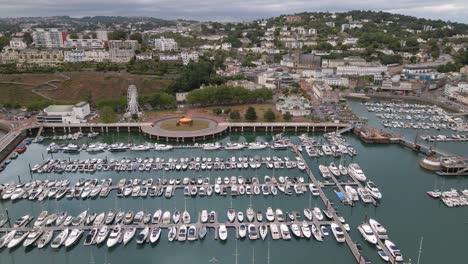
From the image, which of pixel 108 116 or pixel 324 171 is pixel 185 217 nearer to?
pixel 324 171

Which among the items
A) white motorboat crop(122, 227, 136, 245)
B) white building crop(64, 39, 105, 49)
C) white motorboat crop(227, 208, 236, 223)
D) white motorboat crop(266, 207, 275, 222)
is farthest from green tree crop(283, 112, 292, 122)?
white building crop(64, 39, 105, 49)

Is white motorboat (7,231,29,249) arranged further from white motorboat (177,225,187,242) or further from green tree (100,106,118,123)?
green tree (100,106,118,123)

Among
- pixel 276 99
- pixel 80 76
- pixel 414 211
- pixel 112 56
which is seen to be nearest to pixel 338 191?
pixel 414 211

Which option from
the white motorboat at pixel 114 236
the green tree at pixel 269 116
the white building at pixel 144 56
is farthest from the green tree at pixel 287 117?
the white building at pixel 144 56

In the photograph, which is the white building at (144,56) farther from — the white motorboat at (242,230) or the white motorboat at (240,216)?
the white motorboat at (242,230)

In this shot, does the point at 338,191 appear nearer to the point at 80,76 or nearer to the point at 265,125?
the point at 265,125

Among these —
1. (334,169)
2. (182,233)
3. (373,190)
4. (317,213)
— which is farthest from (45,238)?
(373,190)
